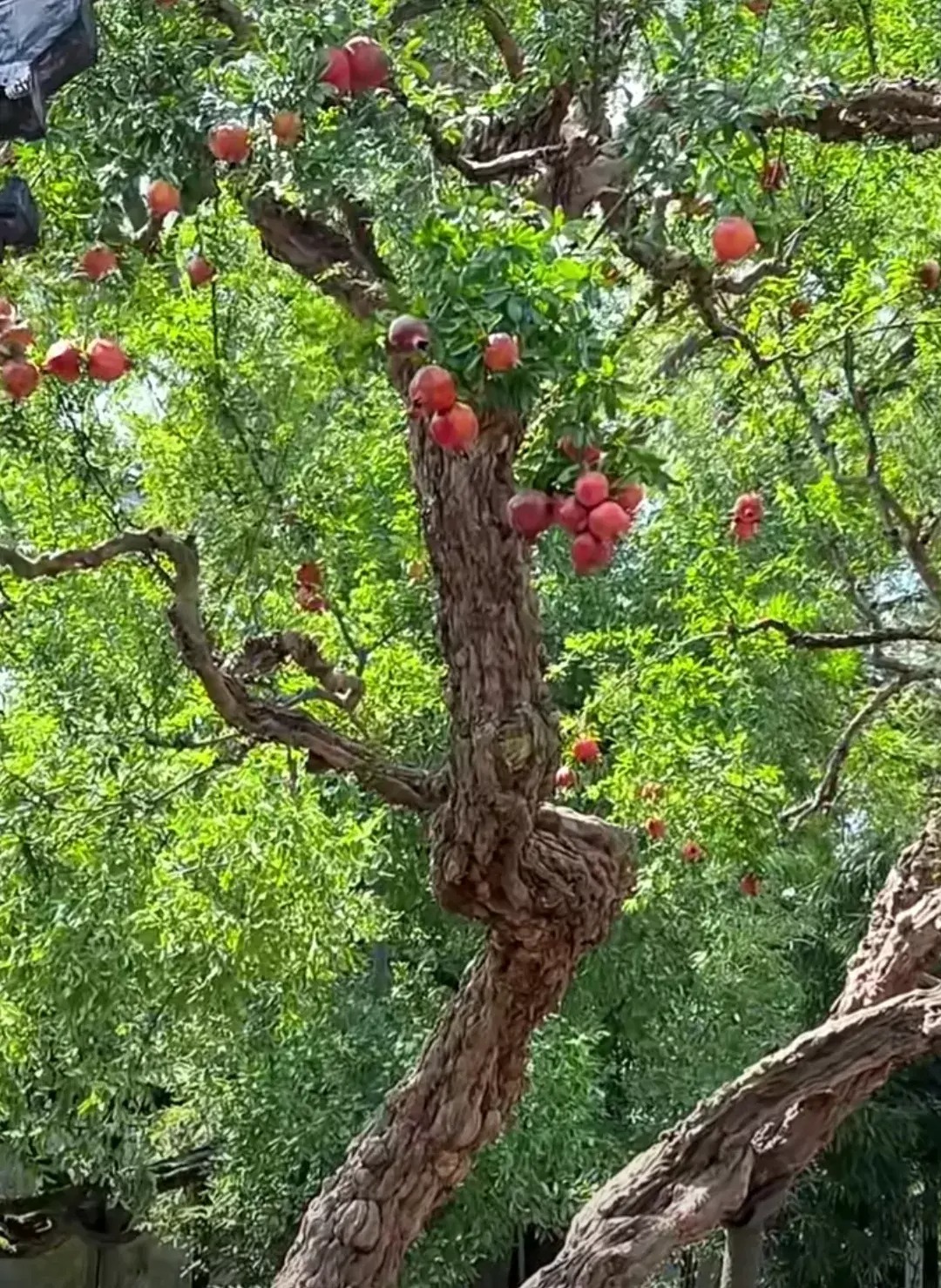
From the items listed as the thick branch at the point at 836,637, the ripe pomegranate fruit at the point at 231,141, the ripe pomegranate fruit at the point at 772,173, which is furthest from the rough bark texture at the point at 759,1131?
the ripe pomegranate fruit at the point at 231,141

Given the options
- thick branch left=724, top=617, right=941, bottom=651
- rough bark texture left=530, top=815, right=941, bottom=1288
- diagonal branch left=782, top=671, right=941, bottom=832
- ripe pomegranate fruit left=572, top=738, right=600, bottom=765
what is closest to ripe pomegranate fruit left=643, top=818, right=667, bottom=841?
ripe pomegranate fruit left=572, top=738, right=600, bottom=765

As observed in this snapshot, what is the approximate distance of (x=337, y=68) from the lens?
81.3 inches

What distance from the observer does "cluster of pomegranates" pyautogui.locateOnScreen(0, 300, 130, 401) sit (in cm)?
210

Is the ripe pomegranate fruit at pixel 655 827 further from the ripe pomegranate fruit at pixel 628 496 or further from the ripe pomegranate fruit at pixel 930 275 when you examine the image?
the ripe pomegranate fruit at pixel 628 496

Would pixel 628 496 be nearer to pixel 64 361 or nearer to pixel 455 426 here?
pixel 455 426

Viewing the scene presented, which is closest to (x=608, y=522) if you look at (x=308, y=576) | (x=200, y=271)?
(x=200, y=271)

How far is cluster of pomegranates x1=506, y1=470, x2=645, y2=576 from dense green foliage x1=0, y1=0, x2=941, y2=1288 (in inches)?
3.9

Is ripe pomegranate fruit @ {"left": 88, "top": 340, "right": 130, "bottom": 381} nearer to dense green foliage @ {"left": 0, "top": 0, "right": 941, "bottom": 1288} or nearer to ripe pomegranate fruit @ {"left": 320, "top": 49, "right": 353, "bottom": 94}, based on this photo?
dense green foliage @ {"left": 0, "top": 0, "right": 941, "bottom": 1288}

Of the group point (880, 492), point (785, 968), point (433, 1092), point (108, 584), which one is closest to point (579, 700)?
point (785, 968)

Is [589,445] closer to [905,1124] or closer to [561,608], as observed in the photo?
[561,608]

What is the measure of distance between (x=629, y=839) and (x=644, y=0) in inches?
60.1

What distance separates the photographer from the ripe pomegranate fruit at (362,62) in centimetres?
208

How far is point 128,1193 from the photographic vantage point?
7.98m

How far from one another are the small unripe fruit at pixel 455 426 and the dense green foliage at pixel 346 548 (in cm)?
24
